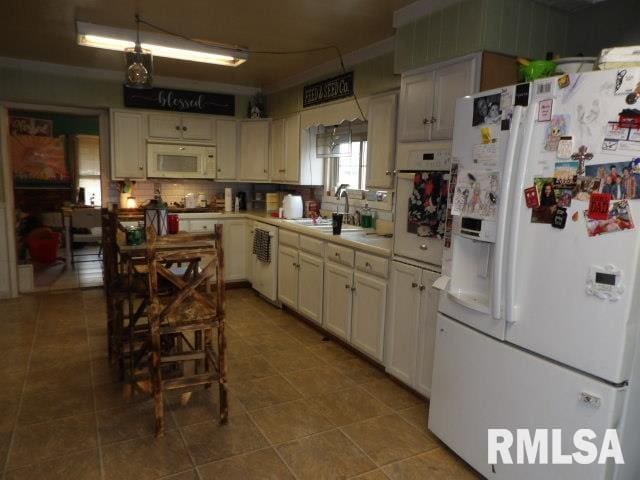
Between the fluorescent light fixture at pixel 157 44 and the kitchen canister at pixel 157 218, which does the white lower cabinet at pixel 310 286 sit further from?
the fluorescent light fixture at pixel 157 44

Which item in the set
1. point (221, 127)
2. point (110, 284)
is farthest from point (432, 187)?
point (221, 127)

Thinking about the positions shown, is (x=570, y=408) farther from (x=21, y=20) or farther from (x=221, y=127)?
(x=221, y=127)

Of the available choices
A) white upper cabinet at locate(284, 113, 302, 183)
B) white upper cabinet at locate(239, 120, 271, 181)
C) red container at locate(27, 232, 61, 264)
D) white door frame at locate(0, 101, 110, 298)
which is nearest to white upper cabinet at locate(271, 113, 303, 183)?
white upper cabinet at locate(284, 113, 302, 183)

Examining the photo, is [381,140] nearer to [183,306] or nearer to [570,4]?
[570,4]

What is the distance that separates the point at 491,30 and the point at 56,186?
8048mm

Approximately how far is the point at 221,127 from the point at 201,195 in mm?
894

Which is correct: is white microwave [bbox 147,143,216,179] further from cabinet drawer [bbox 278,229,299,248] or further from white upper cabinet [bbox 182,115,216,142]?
cabinet drawer [bbox 278,229,299,248]


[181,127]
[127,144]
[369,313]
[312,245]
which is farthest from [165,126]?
[369,313]

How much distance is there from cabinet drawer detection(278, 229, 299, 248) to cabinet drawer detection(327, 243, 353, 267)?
1.90ft

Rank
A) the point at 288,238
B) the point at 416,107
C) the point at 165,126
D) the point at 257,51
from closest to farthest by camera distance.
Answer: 1. the point at 416,107
2. the point at 257,51
3. the point at 288,238
4. the point at 165,126

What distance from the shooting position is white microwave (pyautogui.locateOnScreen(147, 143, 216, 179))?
206 inches

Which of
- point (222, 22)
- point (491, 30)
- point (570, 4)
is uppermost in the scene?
point (222, 22)

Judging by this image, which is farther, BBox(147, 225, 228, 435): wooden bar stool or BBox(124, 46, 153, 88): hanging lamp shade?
BBox(124, 46, 153, 88): hanging lamp shade

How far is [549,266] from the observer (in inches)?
67.9
